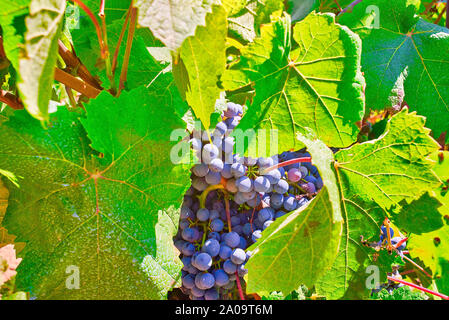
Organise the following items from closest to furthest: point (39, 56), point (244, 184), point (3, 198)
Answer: point (39, 56) < point (3, 198) < point (244, 184)

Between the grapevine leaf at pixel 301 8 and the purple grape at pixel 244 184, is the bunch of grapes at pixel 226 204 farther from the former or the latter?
the grapevine leaf at pixel 301 8

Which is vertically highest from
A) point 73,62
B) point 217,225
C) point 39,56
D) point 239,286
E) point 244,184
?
point 39,56

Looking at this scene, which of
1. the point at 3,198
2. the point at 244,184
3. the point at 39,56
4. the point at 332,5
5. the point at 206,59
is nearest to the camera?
the point at 39,56

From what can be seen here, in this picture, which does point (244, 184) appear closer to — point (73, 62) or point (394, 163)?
point (394, 163)

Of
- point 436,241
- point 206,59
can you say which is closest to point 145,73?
point 206,59

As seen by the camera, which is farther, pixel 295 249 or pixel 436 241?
pixel 436 241

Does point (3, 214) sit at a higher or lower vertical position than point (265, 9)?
lower

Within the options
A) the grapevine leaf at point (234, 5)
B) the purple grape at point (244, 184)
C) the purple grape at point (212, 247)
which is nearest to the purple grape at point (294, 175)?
the purple grape at point (244, 184)

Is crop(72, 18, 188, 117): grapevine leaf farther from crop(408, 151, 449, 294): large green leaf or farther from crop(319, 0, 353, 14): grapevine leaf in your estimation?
crop(408, 151, 449, 294): large green leaf
